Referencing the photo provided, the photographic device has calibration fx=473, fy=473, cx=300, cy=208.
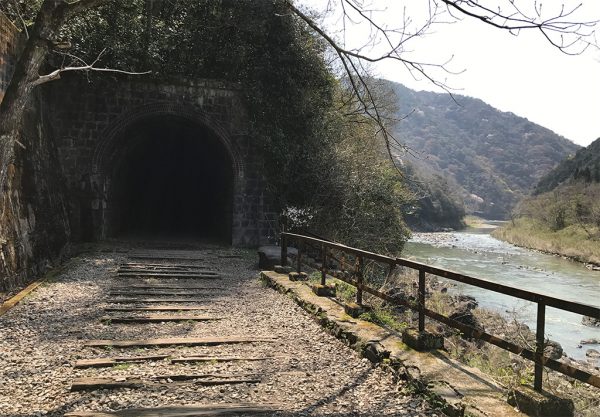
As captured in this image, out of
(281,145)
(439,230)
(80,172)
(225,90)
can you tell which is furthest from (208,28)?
(439,230)

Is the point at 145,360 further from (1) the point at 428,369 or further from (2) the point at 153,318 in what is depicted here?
(1) the point at 428,369

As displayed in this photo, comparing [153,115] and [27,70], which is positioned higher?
[153,115]

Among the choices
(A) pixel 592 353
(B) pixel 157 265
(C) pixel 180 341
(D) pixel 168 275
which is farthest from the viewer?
(A) pixel 592 353

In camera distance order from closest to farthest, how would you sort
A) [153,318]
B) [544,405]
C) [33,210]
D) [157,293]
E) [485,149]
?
[544,405] → [153,318] → [157,293] → [33,210] → [485,149]

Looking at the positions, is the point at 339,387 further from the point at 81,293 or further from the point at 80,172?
the point at 80,172

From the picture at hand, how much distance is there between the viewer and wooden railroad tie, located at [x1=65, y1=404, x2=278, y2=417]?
3576 millimetres

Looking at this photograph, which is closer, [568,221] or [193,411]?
[193,411]

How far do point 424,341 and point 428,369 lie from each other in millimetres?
593

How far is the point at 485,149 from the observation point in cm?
14325

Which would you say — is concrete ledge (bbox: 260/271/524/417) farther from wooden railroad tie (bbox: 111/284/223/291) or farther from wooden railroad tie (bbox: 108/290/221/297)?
wooden railroad tie (bbox: 111/284/223/291)

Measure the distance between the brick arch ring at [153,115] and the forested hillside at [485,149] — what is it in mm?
96485

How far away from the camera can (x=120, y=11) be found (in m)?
13.5

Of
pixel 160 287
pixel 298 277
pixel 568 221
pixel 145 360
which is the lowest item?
pixel 568 221

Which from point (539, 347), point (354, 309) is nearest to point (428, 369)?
point (539, 347)
